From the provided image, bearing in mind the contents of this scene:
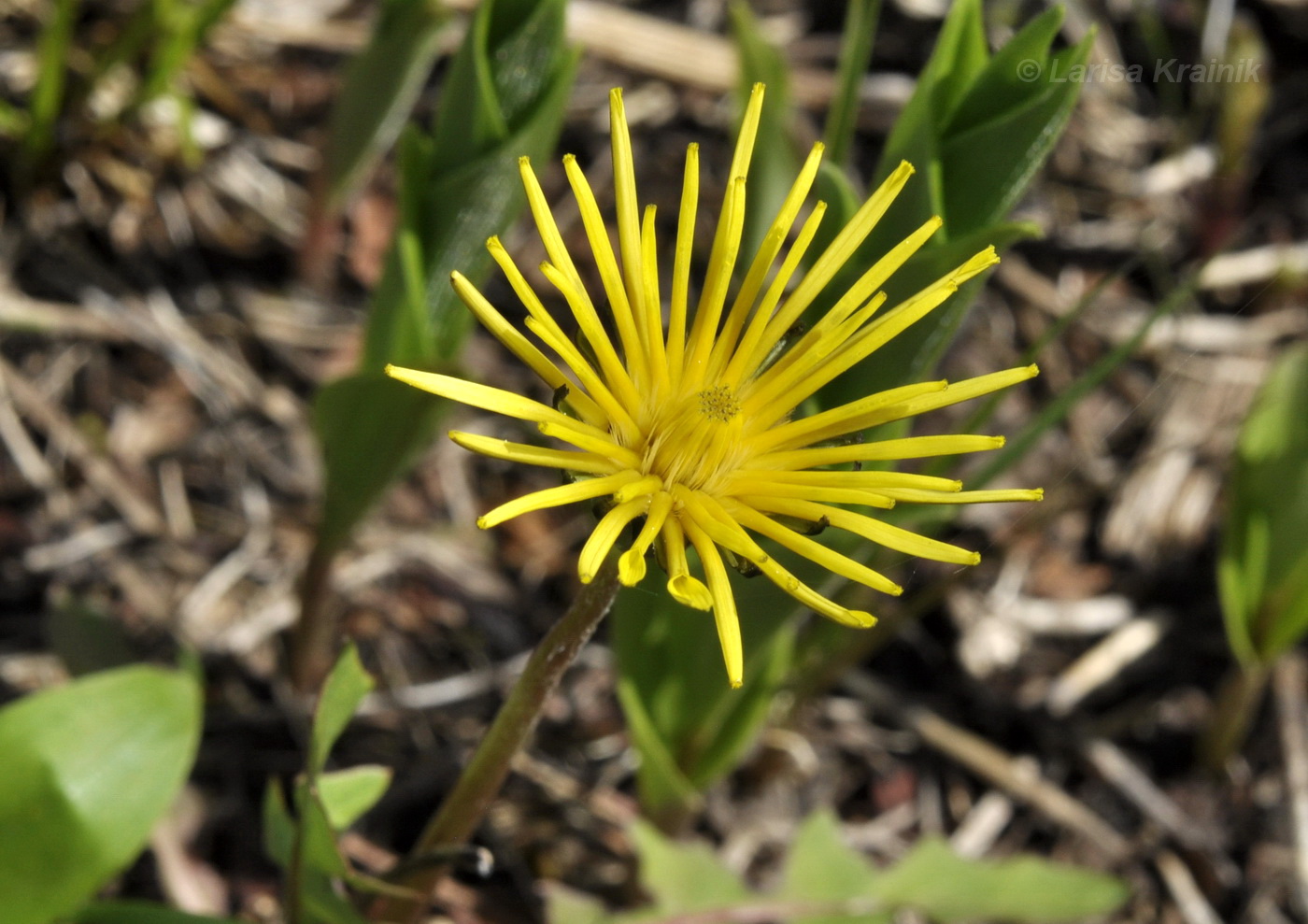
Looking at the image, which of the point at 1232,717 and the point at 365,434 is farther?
the point at 1232,717

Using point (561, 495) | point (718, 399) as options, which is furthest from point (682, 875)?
point (561, 495)

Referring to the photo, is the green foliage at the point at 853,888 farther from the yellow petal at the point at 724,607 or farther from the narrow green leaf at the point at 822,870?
the yellow petal at the point at 724,607

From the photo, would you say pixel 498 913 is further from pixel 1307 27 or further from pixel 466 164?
pixel 1307 27

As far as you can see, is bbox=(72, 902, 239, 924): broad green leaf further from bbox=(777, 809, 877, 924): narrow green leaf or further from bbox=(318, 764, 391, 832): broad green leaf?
bbox=(777, 809, 877, 924): narrow green leaf

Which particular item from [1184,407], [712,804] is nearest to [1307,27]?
[1184,407]

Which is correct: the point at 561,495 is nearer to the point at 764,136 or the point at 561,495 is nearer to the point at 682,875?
the point at 682,875

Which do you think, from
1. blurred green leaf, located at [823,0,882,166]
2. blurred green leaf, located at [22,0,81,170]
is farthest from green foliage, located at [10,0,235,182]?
blurred green leaf, located at [823,0,882,166]
